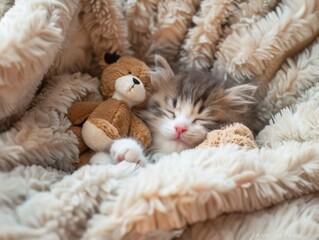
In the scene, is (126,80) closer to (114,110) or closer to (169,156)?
(114,110)

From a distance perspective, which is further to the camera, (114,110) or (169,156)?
(114,110)

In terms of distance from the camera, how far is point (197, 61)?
4.38 ft

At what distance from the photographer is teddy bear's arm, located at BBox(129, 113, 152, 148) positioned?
3.71 feet

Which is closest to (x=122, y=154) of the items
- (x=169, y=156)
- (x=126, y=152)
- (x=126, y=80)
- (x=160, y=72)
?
(x=126, y=152)

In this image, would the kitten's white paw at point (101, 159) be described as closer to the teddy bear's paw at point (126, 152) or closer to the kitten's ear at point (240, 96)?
the teddy bear's paw at point (126, 152)

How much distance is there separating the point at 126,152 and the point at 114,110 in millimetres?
141

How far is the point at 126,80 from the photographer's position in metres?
1.14

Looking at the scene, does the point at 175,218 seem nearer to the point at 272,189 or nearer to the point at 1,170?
the point at 272,189

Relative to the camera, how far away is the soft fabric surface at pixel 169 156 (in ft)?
2.52

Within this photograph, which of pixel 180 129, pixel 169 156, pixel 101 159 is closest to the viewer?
pixel 169 156

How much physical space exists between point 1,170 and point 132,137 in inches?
13.9

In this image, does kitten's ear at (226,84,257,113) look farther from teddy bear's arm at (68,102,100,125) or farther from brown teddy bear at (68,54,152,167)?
teddy bear's arm at (68,102,100,125)

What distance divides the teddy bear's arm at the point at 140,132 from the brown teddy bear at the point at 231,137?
0.14 m

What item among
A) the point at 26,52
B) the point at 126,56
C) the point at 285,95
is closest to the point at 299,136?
the point at 285,95
